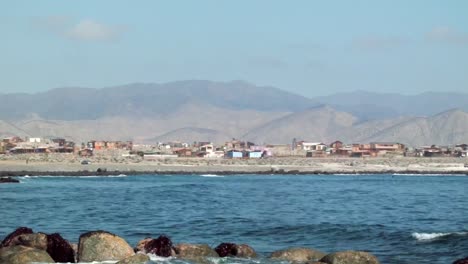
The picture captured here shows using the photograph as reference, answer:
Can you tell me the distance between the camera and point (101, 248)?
2052 cm

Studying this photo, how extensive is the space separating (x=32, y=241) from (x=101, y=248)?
2058 millimetres

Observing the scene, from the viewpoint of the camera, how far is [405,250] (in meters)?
25.6

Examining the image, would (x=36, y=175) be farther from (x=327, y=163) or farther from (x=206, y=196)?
(x=327, y=163)

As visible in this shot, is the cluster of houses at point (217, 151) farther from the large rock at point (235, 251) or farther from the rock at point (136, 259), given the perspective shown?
the rock at point (136, 259)

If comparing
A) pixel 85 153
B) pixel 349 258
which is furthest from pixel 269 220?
pixel 85 153

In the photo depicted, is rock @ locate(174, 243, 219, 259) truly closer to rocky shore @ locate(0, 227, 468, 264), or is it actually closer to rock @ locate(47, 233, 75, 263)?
rocky shore @ locate(0, 227, 468, 264)

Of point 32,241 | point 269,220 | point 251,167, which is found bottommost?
point 269,220

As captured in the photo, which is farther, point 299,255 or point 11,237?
point 11,237

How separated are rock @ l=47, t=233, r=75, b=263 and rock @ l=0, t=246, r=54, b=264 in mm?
813

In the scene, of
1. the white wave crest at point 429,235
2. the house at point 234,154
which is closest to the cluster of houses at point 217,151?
the house at point 234,154

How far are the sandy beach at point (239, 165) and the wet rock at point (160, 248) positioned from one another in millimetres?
77414

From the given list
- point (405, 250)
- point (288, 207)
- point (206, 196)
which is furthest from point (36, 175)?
point (405, 250)

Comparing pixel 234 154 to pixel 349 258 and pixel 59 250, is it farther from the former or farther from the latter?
pixel 349 258

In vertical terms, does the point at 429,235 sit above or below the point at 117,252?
below
